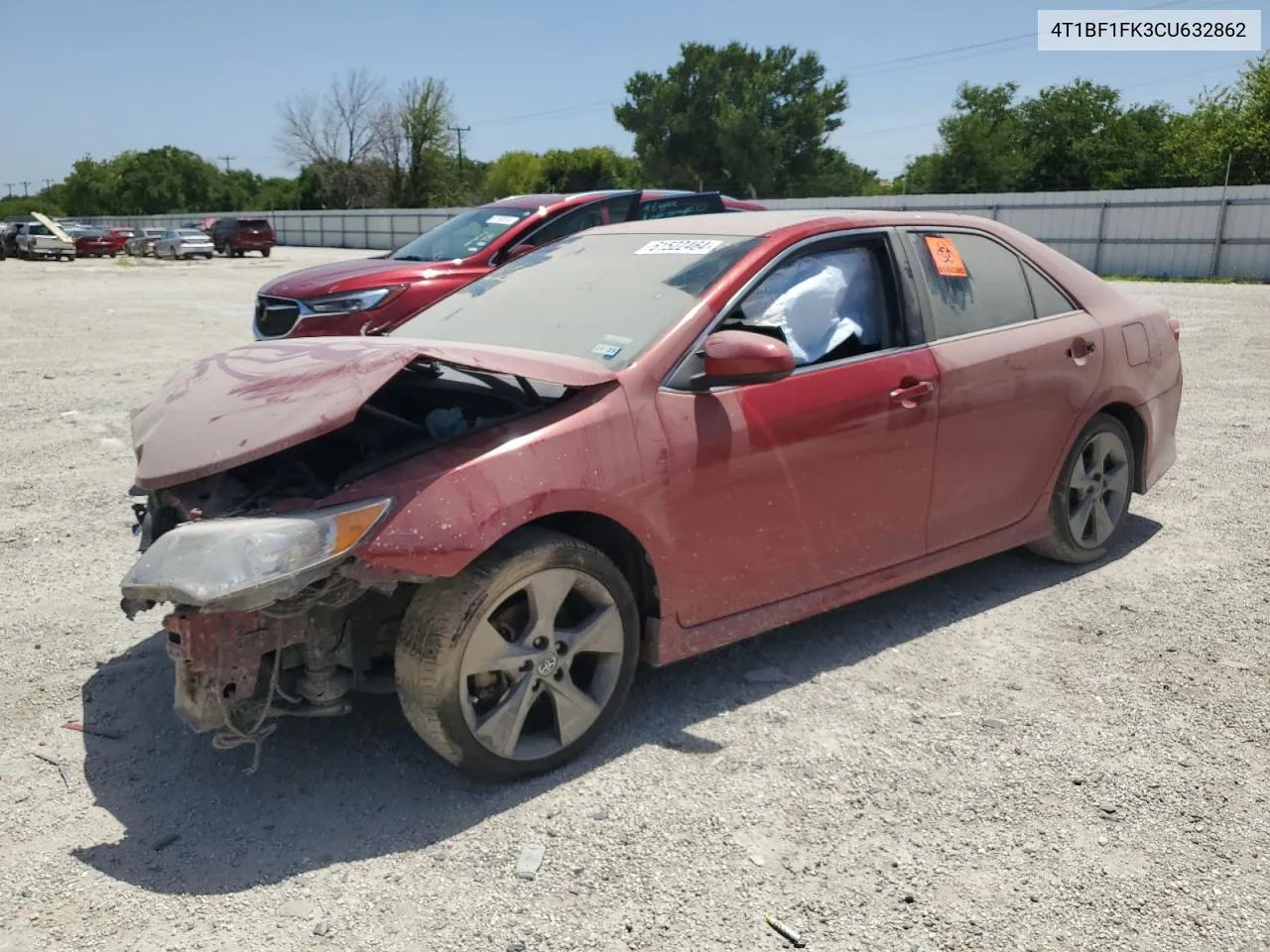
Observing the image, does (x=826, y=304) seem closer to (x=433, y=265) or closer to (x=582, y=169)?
(x=433, y=265)

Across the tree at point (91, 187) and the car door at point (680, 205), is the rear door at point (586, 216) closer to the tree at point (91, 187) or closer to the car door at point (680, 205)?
the car door at point (680, 205)

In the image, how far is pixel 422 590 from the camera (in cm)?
305

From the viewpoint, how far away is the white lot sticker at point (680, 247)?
13.0 ft

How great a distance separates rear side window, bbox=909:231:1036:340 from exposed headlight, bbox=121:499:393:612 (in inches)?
98.1

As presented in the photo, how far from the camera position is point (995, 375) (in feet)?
14.2

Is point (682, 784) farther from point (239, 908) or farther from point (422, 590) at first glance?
point (239, 908)

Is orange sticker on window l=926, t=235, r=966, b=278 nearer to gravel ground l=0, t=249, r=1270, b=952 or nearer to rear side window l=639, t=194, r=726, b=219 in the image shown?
gravel ground l=0, t=249, r=1270, b=952

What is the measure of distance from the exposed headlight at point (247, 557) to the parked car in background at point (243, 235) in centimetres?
4385

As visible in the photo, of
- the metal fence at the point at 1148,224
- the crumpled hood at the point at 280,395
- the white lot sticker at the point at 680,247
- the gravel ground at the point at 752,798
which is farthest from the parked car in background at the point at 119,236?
the crumpled hood at the point at 280,395

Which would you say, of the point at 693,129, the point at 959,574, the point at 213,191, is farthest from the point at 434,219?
the point at 213,191

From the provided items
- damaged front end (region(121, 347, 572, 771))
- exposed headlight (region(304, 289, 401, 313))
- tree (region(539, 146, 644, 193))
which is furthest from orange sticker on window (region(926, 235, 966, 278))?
tree (region(539, 146, 644, 193))

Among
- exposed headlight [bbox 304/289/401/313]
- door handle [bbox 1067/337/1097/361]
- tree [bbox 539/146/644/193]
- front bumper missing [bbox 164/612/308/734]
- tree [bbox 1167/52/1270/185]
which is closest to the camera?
front bumper missing [bbox 164/612/308/734]

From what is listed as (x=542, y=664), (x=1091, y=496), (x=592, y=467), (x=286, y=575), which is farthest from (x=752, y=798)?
(x=1091, y=496)

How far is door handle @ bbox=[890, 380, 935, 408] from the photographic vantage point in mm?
3967
